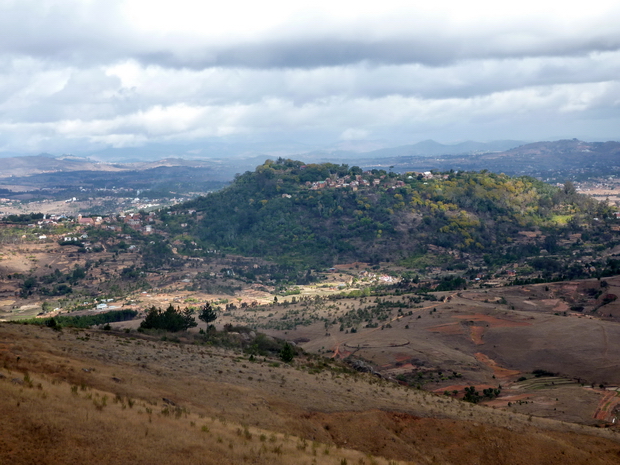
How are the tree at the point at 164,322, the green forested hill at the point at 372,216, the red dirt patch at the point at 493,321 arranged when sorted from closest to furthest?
the tree at the point at 164,322
the red dirt patch at the point at 493,321
the green forested hill at the point at 372,216

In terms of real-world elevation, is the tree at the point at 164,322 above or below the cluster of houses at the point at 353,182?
below

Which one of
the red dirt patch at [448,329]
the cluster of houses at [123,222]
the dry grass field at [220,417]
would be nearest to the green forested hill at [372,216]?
the cluster of houses at [123,222]

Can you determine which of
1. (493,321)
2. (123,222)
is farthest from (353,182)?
(493,321)

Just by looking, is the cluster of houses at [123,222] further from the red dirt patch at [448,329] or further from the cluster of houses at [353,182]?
the red dirt patch at [448,329]

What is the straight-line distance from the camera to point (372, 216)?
10688 cm

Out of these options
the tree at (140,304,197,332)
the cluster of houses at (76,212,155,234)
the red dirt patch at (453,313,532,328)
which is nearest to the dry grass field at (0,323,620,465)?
the tree at (140,304,197,332)

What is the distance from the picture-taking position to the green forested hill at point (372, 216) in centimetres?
9650

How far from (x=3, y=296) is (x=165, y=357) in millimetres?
52354

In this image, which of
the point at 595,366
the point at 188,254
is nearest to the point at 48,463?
the point at 595,366

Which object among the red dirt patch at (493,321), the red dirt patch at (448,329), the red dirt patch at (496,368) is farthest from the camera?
the red dirt patch at (493,321)

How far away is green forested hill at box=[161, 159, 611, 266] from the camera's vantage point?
96.5 m

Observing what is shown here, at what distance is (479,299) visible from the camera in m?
54.1

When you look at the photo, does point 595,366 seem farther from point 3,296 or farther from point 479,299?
point 3,296

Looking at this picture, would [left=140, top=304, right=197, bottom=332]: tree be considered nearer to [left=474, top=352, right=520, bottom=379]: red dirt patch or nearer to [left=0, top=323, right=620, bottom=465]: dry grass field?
[left=0, top=323, right=620, bottom=465]: dry grass field
